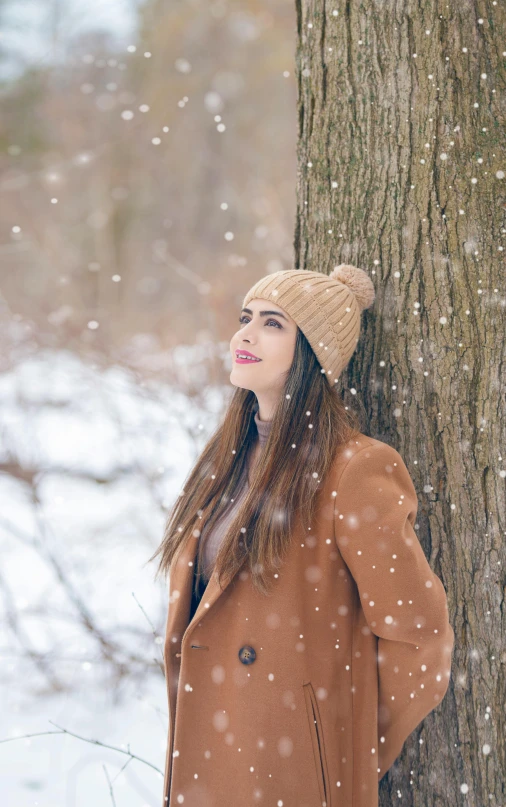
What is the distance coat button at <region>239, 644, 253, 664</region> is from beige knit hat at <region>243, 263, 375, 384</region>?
2.58 ft

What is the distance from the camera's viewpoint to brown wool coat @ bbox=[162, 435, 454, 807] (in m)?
1.68

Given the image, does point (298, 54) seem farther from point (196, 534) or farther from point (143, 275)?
point (143, 275)

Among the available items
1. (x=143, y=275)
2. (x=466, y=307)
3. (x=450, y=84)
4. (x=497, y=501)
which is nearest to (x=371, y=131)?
(x=450, y=84)

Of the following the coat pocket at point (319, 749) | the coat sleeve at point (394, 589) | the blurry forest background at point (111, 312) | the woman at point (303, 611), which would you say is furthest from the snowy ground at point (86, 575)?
the coat sleeve at point (394, 589)

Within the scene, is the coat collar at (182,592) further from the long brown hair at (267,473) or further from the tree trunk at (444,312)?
the tree trunk at (444,312)

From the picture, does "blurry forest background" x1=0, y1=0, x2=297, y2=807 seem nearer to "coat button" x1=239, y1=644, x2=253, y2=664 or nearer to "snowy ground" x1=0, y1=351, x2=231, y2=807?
"snowy ground" x1=0, y1=351, x2=231, y2=807

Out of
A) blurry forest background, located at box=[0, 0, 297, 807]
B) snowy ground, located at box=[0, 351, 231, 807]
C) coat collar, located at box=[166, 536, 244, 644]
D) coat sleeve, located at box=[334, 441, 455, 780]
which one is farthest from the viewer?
blurry forest background, located at box=[0, 0, 297, 807]

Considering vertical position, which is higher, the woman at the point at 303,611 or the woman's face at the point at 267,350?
the woman's face at the point at 267,350

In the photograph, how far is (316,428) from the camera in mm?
1890

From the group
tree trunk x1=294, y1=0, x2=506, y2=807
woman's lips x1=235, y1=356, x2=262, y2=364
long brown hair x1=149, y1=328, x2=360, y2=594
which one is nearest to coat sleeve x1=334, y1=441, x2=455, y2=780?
long brown hair x1=149, y1=328, x2=360, y2=594

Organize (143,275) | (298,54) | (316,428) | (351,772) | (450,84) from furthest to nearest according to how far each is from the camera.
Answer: (143,275), (298,54), (450,84), (316,428), (351,772)

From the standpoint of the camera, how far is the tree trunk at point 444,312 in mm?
1941

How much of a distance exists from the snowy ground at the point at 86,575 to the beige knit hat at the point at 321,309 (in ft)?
4.91

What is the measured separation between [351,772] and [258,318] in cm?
127
